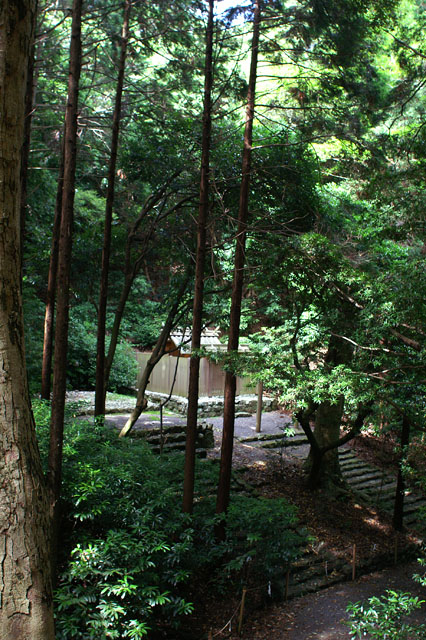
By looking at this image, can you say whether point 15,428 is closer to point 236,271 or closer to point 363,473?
point 236,271

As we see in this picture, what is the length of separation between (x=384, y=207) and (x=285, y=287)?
2167 millimetres

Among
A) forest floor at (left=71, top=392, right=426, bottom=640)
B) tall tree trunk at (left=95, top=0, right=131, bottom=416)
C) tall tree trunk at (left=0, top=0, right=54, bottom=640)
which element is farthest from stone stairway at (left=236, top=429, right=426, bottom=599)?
tall tree trunk at (left=0, top=0, right=54, bottom=640)

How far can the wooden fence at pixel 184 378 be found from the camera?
17.9 metres

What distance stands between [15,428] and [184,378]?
15.1 metres

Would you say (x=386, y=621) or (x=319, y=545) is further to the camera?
(x=319, y=545)

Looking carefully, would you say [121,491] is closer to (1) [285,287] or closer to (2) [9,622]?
(2) [9,622]

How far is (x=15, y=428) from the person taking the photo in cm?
283

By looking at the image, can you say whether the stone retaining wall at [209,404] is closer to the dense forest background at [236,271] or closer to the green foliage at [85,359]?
the green foliage at [85,359]

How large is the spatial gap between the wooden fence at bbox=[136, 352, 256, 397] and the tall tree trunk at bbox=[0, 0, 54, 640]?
1463 cm

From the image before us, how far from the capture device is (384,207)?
8320mm

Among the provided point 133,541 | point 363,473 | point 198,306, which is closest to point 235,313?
point 198,306

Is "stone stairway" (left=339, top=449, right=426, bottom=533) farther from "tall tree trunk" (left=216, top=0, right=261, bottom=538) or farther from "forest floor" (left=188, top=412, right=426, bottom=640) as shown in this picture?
"tall tree trunk" (left=216, top=0, right=261, bottom=538)

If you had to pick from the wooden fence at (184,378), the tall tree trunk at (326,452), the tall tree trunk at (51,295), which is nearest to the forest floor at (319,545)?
the tall tree trunk at (326,452)

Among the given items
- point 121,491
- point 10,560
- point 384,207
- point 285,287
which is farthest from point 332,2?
point 10,560
